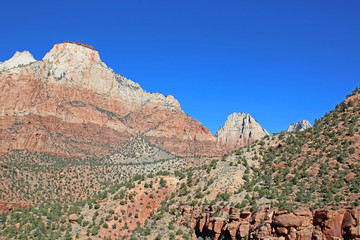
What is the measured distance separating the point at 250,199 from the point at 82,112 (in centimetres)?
10147

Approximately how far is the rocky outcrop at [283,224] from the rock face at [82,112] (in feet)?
271

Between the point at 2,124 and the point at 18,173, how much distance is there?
111ft

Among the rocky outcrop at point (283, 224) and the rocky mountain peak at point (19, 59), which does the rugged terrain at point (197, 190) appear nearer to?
the rocky outcrop at point (283, 224)

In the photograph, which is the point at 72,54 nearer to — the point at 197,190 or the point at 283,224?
the point at 197,190

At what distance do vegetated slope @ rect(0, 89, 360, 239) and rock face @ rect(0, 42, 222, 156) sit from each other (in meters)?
64.6

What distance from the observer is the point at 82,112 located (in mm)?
128125

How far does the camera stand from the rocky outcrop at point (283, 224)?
27.4 metres

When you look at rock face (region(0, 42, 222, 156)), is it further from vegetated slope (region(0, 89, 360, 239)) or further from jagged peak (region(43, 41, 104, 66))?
vegetated slope (region(0, 89, 360, 239))

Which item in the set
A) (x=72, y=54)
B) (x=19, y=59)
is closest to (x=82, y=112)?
(x=72, y=54)

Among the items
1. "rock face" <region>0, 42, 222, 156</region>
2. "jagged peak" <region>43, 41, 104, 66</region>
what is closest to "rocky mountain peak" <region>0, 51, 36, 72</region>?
"rock face" <region>0, 42, 222, 156</region>

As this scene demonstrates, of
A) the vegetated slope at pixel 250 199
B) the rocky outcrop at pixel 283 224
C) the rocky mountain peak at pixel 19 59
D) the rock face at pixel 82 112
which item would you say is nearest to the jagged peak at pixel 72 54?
the rock face at pixel 82 112

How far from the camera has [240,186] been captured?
42.9 meters

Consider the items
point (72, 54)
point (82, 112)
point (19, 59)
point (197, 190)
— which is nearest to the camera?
point (197, 190)

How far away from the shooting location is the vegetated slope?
30266 millimetres
